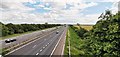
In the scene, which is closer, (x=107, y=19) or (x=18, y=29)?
(x=107, y=19)

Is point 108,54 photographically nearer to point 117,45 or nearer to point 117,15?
point 117,45

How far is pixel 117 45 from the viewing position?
25.1m

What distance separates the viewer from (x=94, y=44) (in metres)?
28.3

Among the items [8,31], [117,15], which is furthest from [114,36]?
[8,31]

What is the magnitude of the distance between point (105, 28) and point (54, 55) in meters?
22.8

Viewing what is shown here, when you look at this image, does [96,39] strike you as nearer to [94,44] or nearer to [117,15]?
[94,44]

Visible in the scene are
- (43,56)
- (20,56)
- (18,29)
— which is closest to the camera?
(20,56)

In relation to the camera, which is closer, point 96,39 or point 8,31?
point 96,39

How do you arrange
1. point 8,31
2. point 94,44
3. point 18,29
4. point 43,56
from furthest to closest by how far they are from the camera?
point 18,29 → point 8,31 → point 43,56 → point 94,44

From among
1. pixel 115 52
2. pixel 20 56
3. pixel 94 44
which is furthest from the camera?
pixel 20 56

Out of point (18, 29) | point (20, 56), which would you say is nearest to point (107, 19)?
point (20, 56)

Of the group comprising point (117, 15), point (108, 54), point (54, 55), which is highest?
point (117, 15)

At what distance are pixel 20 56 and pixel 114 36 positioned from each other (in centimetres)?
2235

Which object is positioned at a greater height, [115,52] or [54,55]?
[115,52]
